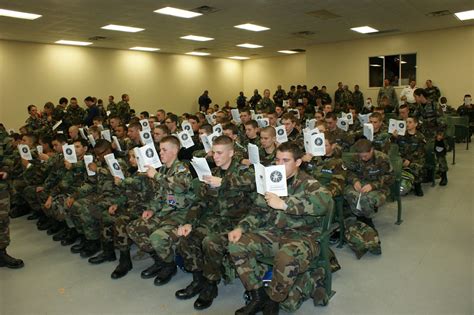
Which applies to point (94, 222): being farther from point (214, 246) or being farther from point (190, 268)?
point (214, 246)

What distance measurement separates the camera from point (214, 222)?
11.1ft

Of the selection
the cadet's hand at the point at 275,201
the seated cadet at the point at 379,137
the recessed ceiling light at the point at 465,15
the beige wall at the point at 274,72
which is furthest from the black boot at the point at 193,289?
the beige wall at the point at 274,72

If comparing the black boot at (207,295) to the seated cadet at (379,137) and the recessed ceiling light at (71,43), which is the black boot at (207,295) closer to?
the seated cadet at (379,137)

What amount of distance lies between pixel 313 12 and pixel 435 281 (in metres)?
7.52

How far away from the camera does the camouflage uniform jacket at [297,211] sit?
2.71 meters

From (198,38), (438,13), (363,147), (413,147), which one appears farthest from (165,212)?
(198,38)

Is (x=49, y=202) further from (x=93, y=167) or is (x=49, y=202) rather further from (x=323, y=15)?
(x=323, y=15)

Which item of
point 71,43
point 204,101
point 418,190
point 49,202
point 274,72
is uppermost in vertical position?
point 71,43

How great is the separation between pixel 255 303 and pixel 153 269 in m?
1.21

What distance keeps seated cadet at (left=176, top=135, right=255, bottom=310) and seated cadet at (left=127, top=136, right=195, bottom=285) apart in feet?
0.40

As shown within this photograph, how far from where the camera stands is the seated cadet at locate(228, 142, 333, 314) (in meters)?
2.58

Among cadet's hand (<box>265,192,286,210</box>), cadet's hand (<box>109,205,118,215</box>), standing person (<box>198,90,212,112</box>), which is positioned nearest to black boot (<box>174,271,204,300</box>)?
cadet's hand (<box>265,192,286,210</box>)

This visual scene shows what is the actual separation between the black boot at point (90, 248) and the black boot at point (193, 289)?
138 centimetres

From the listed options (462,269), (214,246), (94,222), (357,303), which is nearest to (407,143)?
(462,269)
